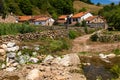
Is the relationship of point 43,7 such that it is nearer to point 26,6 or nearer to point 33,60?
point 26,6

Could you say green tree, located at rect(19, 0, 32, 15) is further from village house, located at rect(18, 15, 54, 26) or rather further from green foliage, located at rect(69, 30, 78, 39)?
green foliage, located at rect(69, 30, 78, 39)

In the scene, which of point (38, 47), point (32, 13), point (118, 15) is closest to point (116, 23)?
point (118, 15)

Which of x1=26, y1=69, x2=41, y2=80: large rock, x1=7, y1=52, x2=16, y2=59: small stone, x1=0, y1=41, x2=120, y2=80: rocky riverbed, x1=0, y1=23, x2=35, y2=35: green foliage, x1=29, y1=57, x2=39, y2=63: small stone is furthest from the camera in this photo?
x1=0, y1=23, x2=35, y2=35: green foliage

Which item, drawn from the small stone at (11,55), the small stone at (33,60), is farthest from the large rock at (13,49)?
the small stone at (33,60)

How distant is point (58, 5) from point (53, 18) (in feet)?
63.3

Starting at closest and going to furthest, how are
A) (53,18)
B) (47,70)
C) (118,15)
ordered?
1. (47,70)
2. (118,15)
3. (53,18)

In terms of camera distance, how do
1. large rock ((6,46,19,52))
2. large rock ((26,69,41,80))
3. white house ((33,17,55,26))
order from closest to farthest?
large rock ((26,69,41,80)) < large rock ((6,46,19,52)) < white house ((33,17,55,26))

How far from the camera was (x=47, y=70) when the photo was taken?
2750 cm

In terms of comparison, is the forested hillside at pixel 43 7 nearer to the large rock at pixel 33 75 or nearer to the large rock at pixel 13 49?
the large rock at pixel 13 49

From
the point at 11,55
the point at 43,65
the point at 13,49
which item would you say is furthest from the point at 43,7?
the point at 43,65

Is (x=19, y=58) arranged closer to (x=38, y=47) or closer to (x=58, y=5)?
(x=38, y=47)

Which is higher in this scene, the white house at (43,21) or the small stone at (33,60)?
the small stone at (33,60)

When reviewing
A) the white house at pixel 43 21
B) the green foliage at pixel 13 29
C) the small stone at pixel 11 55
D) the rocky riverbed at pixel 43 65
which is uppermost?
the green foliage at pixel 13 29

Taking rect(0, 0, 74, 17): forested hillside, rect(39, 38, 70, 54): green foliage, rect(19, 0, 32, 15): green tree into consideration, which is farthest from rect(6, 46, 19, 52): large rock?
rect(19, 0, 32, 15): green tree
